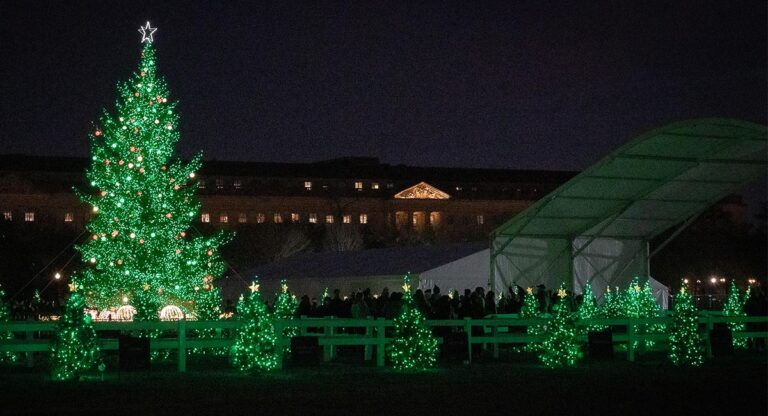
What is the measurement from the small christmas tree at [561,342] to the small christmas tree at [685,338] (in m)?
2.45

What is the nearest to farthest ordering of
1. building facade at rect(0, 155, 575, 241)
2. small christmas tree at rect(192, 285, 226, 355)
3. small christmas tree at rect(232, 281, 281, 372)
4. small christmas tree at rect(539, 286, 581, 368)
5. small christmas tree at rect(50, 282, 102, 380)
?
1. small christmas tree at rect(50, 282, 102, 380)
2. small christmas tree at rect(232, 281, 281, 372)
3. small christmas tree at rect(539, 286, 581, 368)
4. small christmas tree at rect(192, 285, 226, 355)
5. building facade at rect(0, 155, 575, 241)

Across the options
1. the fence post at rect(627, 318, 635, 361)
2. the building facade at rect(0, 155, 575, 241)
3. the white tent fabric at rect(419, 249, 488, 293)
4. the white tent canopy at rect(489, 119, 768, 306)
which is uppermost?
the building facade at rect(0, 155, 575, 241)

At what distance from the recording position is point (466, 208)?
138 metres

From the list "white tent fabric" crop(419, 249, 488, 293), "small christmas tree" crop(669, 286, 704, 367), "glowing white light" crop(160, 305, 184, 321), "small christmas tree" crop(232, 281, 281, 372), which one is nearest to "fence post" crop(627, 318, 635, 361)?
"small christmas tree" crop(669, 286, 704, 367)

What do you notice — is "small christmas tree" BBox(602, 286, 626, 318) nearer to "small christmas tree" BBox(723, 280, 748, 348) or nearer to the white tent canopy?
the white tent canopy

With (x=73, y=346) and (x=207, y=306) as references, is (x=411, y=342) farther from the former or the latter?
(x=207, y=306)

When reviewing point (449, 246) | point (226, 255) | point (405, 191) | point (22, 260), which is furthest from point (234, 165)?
point (449, 246)

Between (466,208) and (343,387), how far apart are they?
120171 millimetres

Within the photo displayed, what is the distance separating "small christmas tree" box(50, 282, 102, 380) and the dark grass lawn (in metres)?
0.45

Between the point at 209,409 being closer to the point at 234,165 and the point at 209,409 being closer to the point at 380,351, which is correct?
the point at 380,351

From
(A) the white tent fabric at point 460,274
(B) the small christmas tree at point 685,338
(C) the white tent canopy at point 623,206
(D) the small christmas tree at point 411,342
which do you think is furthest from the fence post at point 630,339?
(A) the white tent fabric at point 460,274

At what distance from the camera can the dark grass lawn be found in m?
15.0

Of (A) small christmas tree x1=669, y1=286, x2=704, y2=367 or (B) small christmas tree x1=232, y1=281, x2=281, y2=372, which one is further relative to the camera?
(A) small christmas tree x1=669, y1=286, x2=704, y2=367

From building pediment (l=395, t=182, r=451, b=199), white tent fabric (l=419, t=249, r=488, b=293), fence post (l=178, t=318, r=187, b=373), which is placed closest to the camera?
fence post (l=178, t=318, r=187, b=373)
